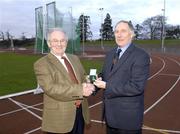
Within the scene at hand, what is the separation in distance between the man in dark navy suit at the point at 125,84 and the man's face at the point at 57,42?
0.57m

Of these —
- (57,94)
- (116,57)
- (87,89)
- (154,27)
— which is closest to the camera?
(57,94)

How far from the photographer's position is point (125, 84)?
427cm

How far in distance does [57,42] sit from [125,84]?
92cm

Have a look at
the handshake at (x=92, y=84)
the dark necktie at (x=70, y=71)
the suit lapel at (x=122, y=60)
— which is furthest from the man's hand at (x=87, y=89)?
the suit lapel at (x=122, y=60)

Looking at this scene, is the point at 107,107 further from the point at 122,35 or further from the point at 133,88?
the point at 122,35

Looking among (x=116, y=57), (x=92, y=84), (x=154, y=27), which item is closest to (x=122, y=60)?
(x=116, y=57)

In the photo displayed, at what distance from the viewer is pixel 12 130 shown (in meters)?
8.91

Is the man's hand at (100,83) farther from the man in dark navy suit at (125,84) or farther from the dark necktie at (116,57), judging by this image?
the dark necktie at (116,57)

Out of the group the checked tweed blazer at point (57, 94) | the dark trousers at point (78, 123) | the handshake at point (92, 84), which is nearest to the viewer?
the checked tweed blazer at point (57, 94)

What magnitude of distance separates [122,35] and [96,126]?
5.07 meters

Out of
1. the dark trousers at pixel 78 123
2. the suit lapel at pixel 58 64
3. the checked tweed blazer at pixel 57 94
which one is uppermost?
the suit lapel at pixel 58 64

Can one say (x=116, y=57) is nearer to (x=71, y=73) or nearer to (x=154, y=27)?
(x=71, y=73)

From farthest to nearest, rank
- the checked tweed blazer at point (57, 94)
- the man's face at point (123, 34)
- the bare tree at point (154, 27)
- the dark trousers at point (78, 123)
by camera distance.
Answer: the bare tree at point (154, 27), the dark trousers at point (78, 123), the man's face at point (123, 34), the checked tweed blazer at point (57, 94)

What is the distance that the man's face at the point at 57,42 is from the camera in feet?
14.2
